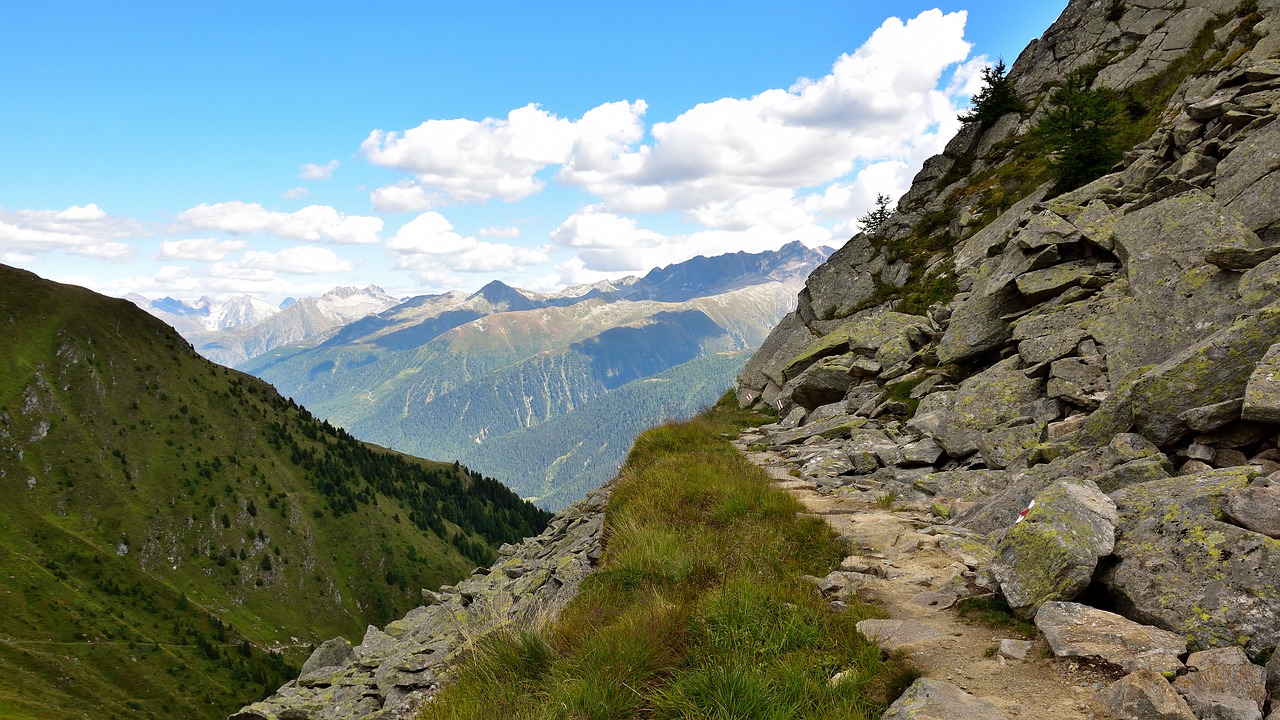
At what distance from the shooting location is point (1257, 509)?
6641mm

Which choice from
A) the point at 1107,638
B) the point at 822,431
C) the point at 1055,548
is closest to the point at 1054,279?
the point at 822,431

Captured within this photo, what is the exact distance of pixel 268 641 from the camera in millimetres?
175500

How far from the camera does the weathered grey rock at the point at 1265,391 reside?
816 cm

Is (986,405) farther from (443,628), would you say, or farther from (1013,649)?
(443,628)

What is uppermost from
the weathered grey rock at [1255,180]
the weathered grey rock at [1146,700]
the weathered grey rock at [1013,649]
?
the weathered grey rock at [1255,180]

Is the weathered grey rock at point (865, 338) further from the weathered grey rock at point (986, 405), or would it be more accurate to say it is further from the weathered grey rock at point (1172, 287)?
the weathered grey rock at point (1172, 287)

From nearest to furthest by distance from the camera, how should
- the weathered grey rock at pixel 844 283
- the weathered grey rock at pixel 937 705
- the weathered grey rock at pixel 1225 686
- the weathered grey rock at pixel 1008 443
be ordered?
the weathered grey rock at pixel 1225 686, the weathered grey rock at pixel 937 705, the weathered grey rock at pixel 1008 443, the weathered grey rock at pixel 844 283

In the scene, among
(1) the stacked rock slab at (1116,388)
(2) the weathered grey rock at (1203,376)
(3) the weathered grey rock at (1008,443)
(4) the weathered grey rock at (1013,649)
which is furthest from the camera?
(3) the weathered grey rock at (1008,443)

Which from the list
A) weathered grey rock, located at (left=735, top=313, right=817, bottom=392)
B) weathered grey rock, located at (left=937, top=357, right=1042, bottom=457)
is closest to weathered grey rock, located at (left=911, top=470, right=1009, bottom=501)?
weathered grey rock, located at (left=937, top=357, right=1042, bottom=457)

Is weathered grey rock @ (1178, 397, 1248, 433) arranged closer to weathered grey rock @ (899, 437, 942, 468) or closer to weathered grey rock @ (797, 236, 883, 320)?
weathered grey rock @ (899, 437, 942, 468)

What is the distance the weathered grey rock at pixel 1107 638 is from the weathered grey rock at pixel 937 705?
4.22ft

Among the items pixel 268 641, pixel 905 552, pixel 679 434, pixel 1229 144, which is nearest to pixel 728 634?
pixel 905 552

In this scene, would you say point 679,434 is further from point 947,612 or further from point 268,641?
point 268,641

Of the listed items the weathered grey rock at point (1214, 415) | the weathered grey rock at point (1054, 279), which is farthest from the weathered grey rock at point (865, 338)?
the weathered grey rock at point (1214, 415)
